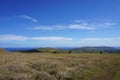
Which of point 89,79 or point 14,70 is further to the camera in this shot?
point 14,70

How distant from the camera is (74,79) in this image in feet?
57.8

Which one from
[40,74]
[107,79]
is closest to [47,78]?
[40,74]

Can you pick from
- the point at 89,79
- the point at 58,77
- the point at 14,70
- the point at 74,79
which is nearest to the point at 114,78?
the point at 89,79

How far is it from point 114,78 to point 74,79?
3.85 m

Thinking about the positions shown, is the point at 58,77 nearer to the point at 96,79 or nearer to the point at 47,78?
the point at 47,78

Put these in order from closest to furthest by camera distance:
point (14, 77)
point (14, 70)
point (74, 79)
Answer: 1. point (14, 77)
2. point (74, 79)
3. point (14, 70)

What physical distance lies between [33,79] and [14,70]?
3.53 meters

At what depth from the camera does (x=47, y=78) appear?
56.1ft

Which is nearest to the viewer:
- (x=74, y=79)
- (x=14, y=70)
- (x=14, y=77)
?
(x=14, y=77)

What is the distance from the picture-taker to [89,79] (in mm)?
17781

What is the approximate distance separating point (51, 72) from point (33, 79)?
3470mm

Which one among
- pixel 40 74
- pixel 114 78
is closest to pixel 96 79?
pixel 114 78

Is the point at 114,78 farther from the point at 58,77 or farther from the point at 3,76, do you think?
the point at 3,76

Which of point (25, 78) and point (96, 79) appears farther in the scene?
point (96, 79)
